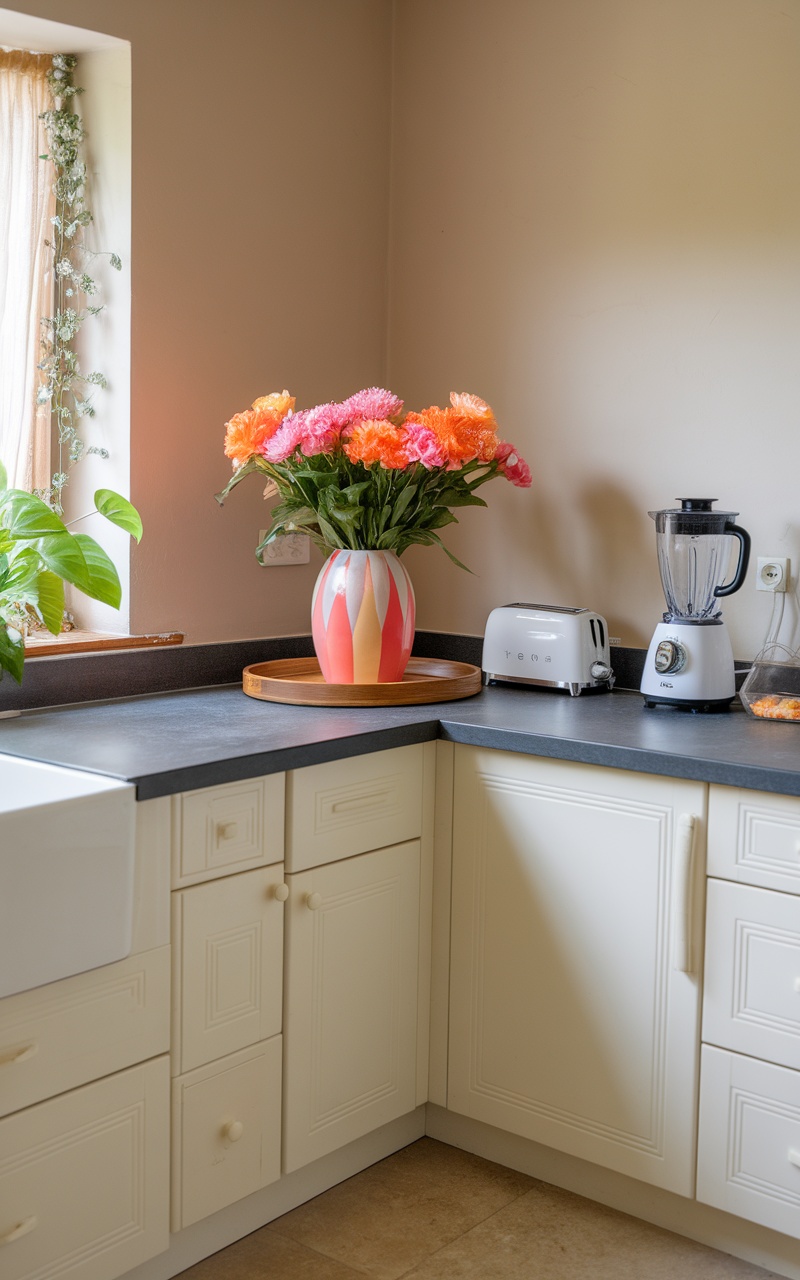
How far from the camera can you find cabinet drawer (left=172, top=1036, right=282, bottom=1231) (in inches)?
70.7

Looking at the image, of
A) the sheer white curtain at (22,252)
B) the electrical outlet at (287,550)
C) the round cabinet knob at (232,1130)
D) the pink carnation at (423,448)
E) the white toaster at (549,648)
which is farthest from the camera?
the electrical outlet at (287,550)

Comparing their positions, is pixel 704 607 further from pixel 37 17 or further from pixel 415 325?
pixel 37 17

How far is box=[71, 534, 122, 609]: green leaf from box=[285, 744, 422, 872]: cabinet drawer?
0.45m

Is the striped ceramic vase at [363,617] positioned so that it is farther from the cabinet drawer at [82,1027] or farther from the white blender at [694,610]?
the cabinet drawer at [82,1027]

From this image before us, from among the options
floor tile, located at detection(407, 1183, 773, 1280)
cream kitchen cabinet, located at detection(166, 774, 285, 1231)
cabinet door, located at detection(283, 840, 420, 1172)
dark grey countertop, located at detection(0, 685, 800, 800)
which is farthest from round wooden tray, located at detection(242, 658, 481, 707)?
floor tile, located at detection(407, 1183, 773, 1280)

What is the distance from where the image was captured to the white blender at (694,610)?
87.5 inches

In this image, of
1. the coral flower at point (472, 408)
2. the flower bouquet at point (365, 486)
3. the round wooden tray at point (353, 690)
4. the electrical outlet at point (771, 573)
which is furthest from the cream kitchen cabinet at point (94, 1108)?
the electrical outlet at point (771, 573)

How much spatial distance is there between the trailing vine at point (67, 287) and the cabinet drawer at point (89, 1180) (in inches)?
46.0

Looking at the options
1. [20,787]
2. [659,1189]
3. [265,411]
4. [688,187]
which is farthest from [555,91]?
[659,1189]

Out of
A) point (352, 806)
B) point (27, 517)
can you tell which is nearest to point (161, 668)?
point (27, 517)

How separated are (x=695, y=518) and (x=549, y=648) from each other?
38 centimetres

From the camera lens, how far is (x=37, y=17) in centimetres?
211

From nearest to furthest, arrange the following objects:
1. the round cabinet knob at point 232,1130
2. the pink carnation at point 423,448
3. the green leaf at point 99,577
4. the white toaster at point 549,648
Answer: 1. the round cabinet knob at point 232,1130
2. the green leaf at point 99,577
3. the pink carnation at point 423,448
4. the white toaster at point 549,648

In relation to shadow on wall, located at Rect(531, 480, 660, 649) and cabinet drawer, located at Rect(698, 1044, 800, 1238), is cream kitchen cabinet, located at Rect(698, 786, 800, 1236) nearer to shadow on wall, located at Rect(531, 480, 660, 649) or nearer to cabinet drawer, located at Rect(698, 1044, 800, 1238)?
cabinet drawer, located at Rect(698, 1044, 800, 1238)
